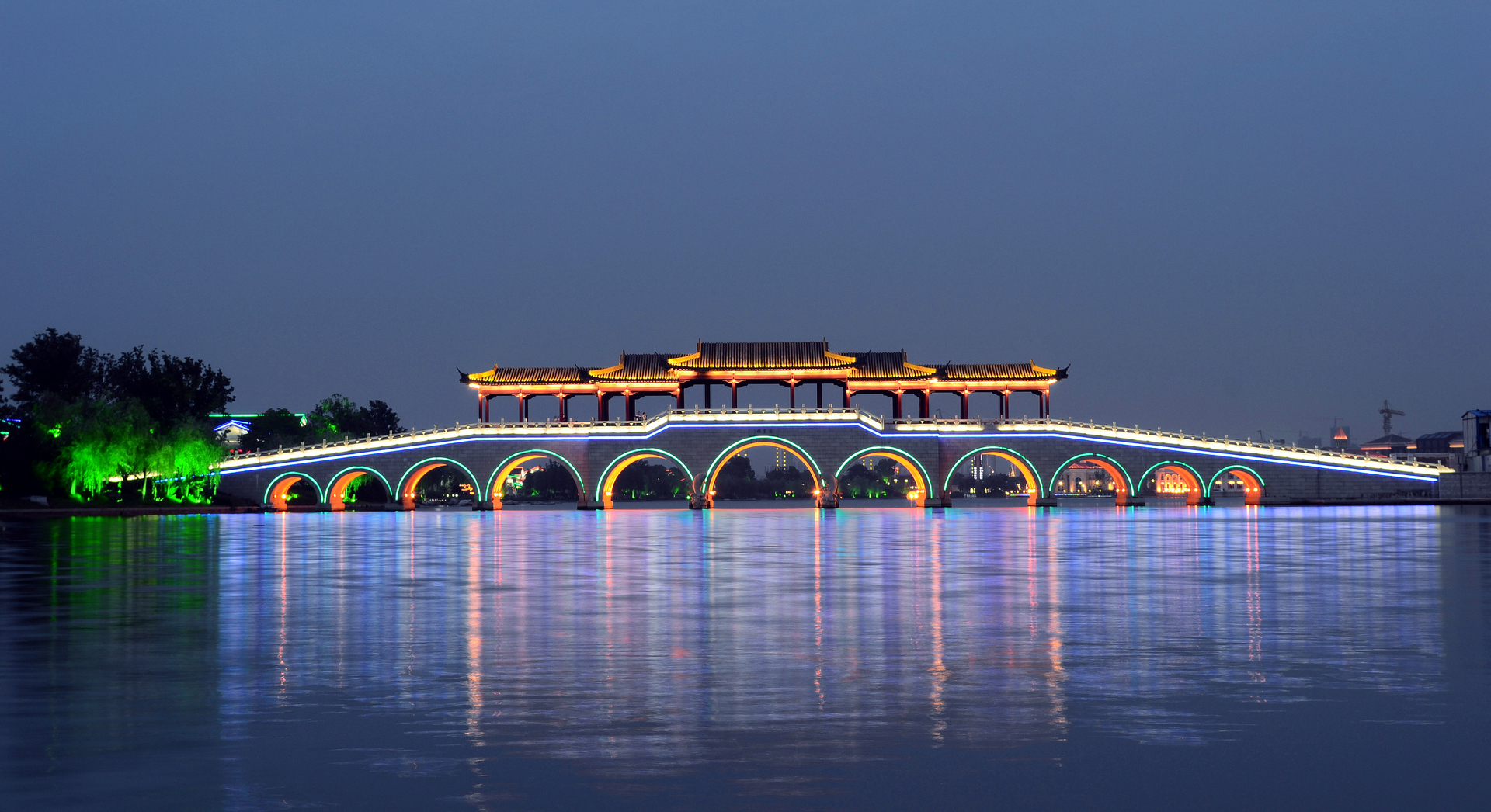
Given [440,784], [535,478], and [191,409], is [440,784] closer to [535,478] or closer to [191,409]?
[191,409]

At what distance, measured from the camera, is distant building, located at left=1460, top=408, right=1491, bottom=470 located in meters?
64.8

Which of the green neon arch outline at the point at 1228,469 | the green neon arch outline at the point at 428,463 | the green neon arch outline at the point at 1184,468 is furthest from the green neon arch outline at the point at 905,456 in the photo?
the green neon arch outline at the point at 428,463

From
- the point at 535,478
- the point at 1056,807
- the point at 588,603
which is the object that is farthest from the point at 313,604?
the point at 535,478

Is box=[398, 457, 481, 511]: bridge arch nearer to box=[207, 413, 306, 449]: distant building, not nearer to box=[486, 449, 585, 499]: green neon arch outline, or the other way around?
box=[486, 449, 585, 499]: green neon arch outline

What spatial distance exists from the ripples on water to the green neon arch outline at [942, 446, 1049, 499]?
42950 millimetres

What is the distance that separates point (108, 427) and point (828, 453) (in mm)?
31795

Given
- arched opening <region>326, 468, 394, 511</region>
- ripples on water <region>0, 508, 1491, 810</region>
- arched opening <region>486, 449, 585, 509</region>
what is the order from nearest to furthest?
Result: ripples on water <region>0, 508, 1491, 810</region>, arched opening <region>326, 468, 394, 511</region>, arched opening <region>486, 449, 585, 509</region>

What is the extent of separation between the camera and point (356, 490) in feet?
247

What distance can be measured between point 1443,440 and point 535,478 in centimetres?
7960

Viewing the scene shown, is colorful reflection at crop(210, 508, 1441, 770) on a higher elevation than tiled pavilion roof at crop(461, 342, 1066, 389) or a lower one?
lower

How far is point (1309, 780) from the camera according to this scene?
619 cm

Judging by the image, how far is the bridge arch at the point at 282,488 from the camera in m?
63.6

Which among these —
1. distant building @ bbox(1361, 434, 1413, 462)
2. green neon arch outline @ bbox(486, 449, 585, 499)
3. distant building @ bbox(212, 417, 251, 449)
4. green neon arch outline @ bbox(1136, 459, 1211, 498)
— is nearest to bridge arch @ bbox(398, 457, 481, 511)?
green neon arch outline @ bbox(486, 449, 585, 499)

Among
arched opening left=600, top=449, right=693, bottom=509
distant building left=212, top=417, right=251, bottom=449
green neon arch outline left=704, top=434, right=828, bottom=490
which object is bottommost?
arched opening left=600, top=449, right=693, bottom=509
